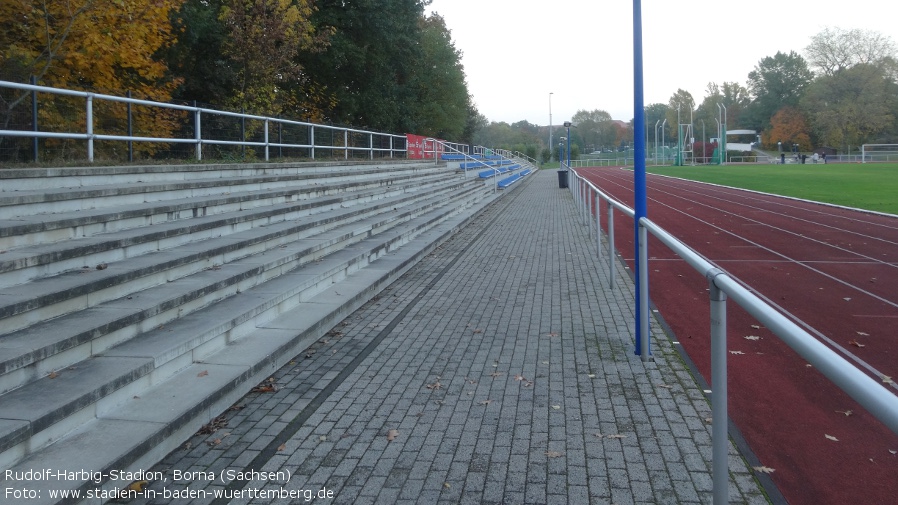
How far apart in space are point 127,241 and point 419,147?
27.3m

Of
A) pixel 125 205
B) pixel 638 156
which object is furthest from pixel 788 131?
pixel 125 205

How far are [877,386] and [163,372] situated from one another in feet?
15.2

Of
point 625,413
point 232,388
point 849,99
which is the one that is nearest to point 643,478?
point 625,413

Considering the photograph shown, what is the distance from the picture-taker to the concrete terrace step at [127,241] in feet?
19.4

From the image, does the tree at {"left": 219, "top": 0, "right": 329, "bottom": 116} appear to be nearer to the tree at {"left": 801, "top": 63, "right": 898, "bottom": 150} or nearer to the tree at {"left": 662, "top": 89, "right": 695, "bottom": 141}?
the tree at {"left": 801, "top": 63, "right": 898, "bottom": 150}

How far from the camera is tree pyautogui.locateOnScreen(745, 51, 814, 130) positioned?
12975 cm

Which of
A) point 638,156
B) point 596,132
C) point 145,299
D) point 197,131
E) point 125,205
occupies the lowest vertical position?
point 145,299

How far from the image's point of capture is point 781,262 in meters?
A: 12.9

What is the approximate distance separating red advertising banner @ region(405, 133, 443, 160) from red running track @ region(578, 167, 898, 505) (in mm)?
14891

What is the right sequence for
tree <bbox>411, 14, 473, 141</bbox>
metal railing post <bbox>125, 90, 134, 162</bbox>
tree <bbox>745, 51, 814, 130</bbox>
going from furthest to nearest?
tree <bbox>745, 51, 814, 130</bbox>, tree <bbox>411, 14, 473, 141</bbox>, metal railing post <bbox>125, 90, 134, 162</bbox>

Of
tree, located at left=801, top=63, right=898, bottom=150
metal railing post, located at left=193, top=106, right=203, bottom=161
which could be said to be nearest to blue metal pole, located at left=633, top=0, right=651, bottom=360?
metal railing post, located at left=193, top=106, right=203, bottom=161

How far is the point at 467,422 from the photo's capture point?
5184mm

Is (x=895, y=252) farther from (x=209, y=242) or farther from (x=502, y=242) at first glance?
(x=209, y=242)

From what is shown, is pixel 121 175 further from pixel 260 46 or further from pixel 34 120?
pixel 260 46
